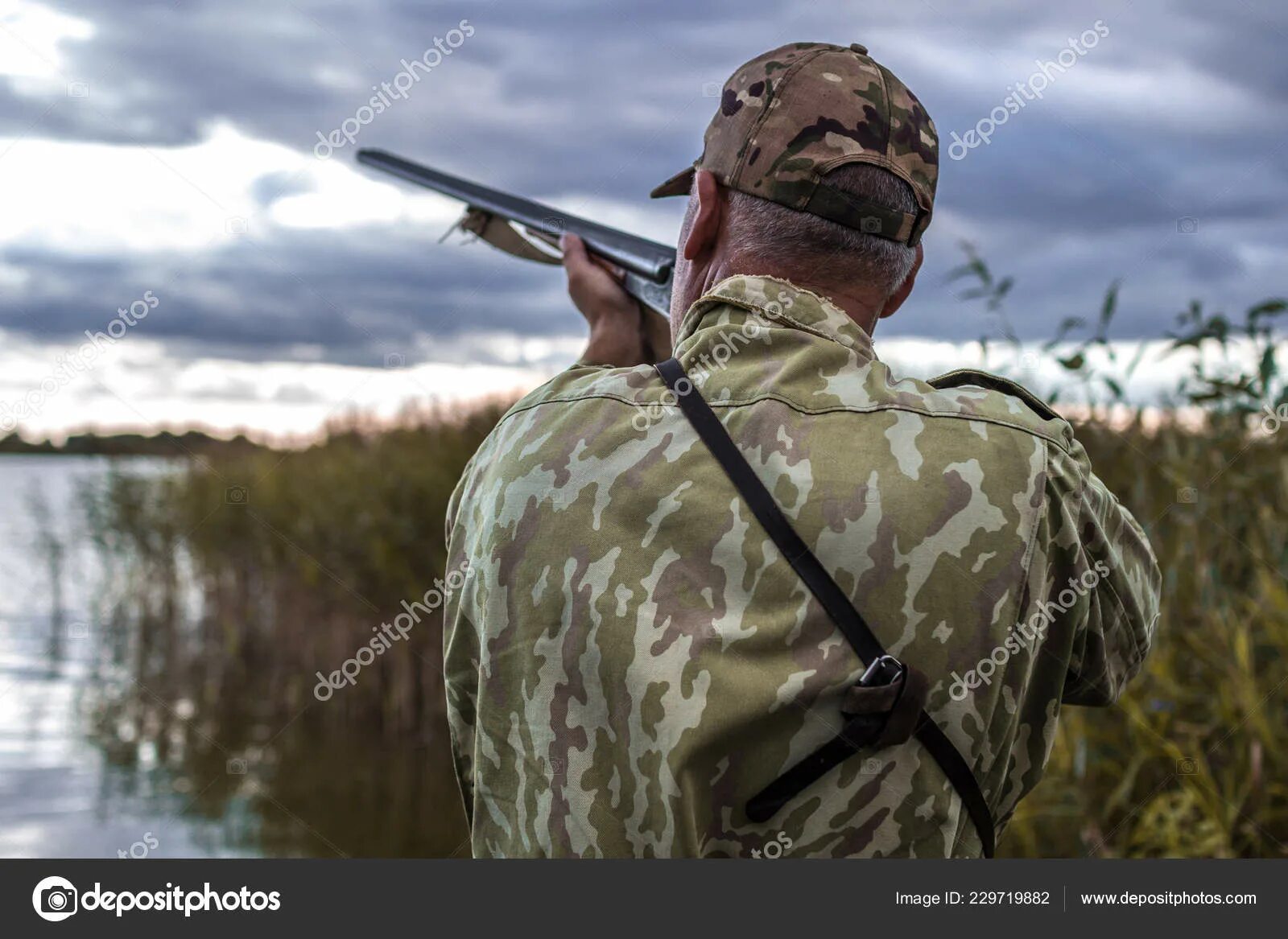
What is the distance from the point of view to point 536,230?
3.15m

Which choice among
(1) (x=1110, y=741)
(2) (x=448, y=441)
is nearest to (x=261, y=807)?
(2) (x=448, y=441)

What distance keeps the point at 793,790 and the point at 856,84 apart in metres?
1.06

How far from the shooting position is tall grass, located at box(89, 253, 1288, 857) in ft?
13.8

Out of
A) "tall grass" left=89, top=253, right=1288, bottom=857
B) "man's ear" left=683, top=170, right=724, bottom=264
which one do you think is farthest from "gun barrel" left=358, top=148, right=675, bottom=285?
"tall grass" left=89, top=253, right=1288, bottom=857

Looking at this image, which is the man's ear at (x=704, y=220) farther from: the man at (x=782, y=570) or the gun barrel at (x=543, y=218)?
the gun barrel at (x=543, y=218)

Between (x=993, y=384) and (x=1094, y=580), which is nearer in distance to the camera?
(x=1094, y=580)

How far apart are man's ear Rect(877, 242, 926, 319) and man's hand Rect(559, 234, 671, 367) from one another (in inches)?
26.5

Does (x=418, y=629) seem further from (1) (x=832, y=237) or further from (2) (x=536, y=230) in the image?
(1) (x=832, y=237)

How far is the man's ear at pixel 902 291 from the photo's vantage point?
1.85 meters

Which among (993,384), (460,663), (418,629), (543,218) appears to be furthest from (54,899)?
(418,629)

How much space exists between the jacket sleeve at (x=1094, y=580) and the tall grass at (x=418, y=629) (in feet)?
7.34

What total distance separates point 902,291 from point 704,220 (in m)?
0.34

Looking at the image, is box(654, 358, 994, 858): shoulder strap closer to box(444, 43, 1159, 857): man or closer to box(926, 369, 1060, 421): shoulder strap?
box(444, 43, 1159, 857): man

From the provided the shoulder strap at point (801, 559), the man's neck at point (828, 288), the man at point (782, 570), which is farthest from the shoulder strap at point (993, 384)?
the shoulder strap at point (801, 559)
